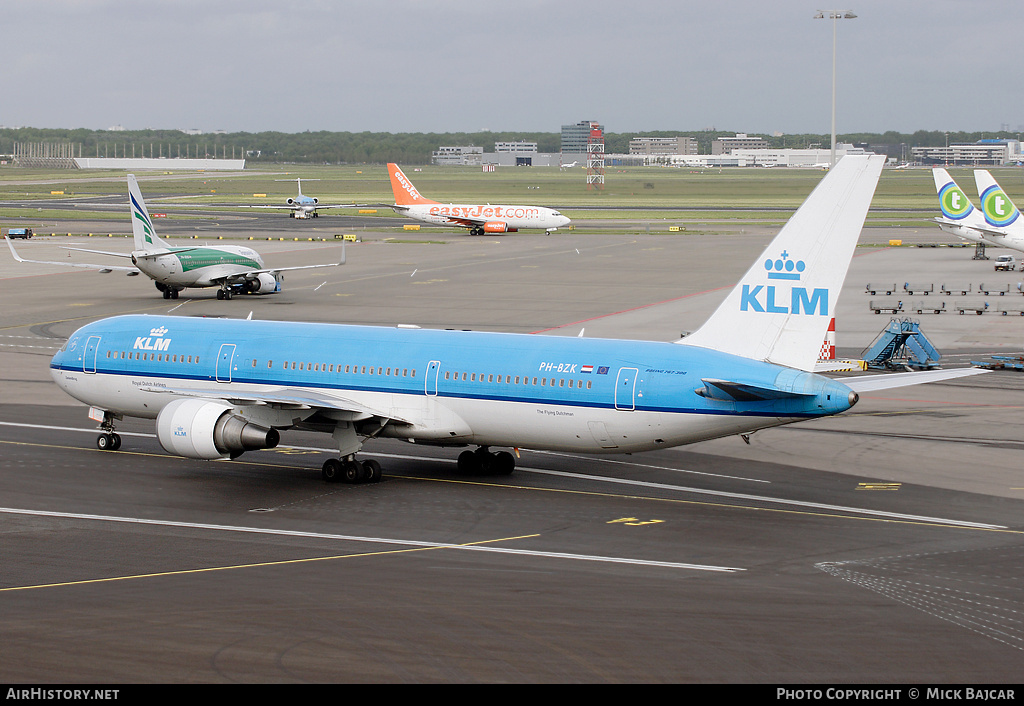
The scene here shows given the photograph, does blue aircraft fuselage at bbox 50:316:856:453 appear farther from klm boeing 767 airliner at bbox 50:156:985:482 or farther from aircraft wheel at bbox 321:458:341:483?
aircraft wheel at bbox 321:458:341:483

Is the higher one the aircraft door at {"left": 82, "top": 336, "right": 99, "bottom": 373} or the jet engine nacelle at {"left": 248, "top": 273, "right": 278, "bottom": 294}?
the jet engine nacelle at {"left": 248, "top": 273, "right": 278, "bottom": 294}

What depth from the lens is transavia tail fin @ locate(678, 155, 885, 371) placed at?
96.5 ft

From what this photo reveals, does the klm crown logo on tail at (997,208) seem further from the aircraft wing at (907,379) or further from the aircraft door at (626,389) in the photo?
the aircraft door at (626,389)

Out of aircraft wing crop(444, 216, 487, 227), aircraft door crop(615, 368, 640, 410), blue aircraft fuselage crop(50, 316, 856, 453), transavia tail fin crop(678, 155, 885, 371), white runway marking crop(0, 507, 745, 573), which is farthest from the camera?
aircraft wing crop(444, 216, 487, 227)

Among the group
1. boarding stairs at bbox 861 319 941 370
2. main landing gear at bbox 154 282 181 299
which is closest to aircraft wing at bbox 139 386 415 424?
boarding stairs at bbox 861 319 941 370

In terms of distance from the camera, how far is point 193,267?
246 feet

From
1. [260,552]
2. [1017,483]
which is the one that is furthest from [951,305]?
[260,552]

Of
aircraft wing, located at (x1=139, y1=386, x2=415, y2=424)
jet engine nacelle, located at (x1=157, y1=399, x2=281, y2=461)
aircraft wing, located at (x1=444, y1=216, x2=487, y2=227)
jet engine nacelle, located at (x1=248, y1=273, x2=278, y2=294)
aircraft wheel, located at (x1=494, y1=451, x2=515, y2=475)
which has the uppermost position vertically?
aircraft wing, located at (x1=444, y1=216, x2=487, y2=227)

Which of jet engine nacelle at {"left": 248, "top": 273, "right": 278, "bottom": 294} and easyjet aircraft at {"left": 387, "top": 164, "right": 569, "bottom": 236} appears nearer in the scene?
jet engine nacelle at {"left": 248, "top": 273, "right": 278, "bottom": 294}

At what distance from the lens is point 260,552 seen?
86.0 feet

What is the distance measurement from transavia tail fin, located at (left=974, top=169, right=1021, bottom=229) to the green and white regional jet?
52689 mm

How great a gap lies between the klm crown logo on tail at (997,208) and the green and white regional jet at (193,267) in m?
52.8

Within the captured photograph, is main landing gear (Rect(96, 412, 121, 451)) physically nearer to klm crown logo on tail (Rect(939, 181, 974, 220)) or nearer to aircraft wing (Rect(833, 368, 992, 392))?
aircraft wing (Rect(833, 368, 992, 392))

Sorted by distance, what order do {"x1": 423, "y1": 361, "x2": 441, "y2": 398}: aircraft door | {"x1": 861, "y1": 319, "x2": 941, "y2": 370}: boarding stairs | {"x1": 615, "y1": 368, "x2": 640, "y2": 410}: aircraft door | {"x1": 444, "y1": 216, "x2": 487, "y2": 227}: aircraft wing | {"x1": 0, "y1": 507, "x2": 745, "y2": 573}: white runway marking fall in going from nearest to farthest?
1. {"x1": 0, "y1": 507, "x2": 745, "y2": 573}: white runway marking
2. {"x1": 615, "y1": 368, "x2": 640, "y2": 410}: aircraft door
3. {"x1": 423, "y1": 361, "x2": 441, "y2": 398}: aircraft door
4. {"x1": 861, "y1": 319, "x2": 941, "y2": 370}: boarding stairs
5. {"x1": 444, "y1": 216, "x2": 487, "y2": 227}: aircraft wing
